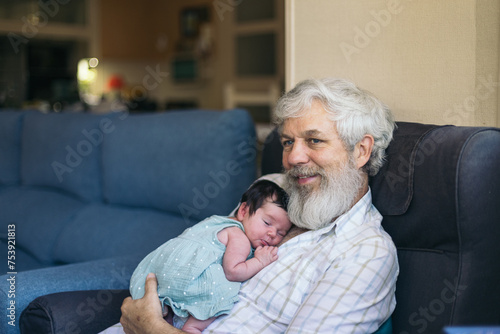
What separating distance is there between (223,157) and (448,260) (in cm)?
109

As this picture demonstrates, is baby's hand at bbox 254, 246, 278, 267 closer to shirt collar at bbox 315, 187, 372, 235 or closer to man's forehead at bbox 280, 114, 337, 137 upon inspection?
shirt collar at bbox 315, 187, 372, 235

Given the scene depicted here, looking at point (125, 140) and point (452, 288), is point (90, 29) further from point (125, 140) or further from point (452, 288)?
point (452, 288)

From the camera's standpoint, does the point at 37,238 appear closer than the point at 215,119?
No

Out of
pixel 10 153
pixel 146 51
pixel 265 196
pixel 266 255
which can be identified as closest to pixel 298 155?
pixel 265 196

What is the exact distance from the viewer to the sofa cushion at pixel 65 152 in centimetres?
285

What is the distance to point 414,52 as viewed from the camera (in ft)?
5.61

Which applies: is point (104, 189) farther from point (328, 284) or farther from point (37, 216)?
point (328, 284)

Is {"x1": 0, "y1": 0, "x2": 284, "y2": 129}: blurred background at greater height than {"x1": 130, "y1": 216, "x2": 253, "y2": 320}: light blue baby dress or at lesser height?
greater

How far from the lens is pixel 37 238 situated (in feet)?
9.28

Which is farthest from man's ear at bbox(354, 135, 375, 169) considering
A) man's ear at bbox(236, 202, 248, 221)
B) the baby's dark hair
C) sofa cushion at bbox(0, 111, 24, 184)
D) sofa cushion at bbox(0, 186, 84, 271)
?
sofa cushion at bbox(0, 111, 24, 184)

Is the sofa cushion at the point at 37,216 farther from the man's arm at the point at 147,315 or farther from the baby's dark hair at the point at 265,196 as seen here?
the baby's dark hair at the point at 265,196

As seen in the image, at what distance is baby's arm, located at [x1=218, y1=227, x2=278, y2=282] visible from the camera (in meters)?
1.54

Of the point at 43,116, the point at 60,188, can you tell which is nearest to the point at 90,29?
the point at 43,116

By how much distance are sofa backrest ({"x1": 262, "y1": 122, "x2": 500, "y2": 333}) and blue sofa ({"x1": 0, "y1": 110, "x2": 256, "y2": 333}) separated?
2.94 ft
